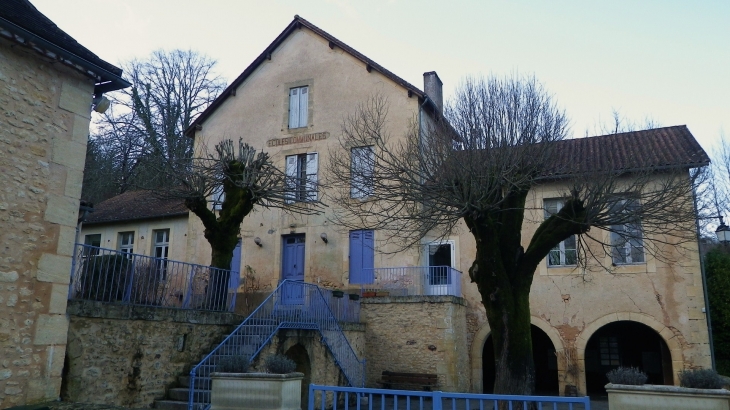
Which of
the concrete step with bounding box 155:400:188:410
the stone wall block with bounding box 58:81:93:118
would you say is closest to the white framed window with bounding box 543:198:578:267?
the concrete step with bounding box 155:400:188:410

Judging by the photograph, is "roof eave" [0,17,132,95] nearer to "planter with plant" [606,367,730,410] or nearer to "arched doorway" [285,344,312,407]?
"arched doorway" [285,344,312,407]

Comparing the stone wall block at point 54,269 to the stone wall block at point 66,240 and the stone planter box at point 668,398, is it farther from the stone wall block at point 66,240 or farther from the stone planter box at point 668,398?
the stone planter box at point 668,398

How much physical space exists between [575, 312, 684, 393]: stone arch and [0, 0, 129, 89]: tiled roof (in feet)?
38.7

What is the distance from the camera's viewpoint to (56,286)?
6852 mm

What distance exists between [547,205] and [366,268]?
512 centimetres

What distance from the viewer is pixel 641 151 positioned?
13.9 metres

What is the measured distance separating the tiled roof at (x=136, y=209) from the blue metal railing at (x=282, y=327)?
7.59m

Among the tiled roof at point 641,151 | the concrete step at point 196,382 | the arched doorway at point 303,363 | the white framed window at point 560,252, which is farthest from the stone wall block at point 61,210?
the white framed window at point 560,252

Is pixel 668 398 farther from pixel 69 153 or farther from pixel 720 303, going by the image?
pixel 720 303

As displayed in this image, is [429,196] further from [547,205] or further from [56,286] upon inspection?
[547,205]

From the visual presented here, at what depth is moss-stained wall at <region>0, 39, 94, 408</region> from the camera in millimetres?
6355

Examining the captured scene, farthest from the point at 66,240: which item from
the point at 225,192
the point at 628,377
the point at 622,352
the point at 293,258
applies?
the point at 622,352

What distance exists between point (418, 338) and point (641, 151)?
7066 mm

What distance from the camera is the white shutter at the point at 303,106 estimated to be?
58.4 ft
